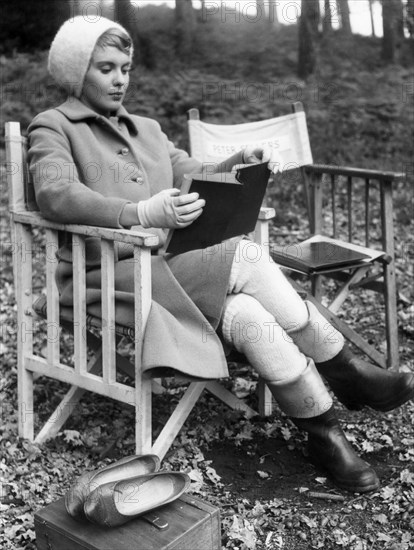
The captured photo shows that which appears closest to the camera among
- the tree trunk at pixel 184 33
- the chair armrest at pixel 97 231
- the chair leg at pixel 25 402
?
the chair armrest at pixel 97 231

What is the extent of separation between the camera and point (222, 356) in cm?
269

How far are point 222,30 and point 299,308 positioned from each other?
14.1 m

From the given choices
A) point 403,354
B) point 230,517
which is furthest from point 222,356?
point 403,354

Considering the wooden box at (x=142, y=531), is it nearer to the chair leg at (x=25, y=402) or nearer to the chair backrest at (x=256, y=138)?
the chair leg at (x=25, y=402)

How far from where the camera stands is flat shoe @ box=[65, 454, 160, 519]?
2201mm

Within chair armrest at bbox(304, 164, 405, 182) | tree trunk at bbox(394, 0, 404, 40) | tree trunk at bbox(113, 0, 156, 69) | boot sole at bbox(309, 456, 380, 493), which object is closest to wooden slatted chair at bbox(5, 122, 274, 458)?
boot sole at bbox(309, 456, 380, 493)

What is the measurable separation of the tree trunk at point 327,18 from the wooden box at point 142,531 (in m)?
11.1

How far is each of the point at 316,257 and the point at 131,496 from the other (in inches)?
67.5

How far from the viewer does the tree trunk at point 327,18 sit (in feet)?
42.1

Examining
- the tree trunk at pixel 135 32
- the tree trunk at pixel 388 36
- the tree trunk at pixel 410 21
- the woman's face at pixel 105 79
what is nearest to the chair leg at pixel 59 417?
the woman's face at pixel 105 79

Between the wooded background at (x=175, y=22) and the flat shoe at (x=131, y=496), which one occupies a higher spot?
the wooded background at (x=175, y=22)

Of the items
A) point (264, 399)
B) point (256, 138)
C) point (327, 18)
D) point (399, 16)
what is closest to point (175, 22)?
point (327, 18)

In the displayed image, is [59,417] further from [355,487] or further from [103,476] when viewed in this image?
[355,487]

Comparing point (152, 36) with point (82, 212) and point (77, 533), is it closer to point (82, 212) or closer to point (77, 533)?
point (82, 212)
